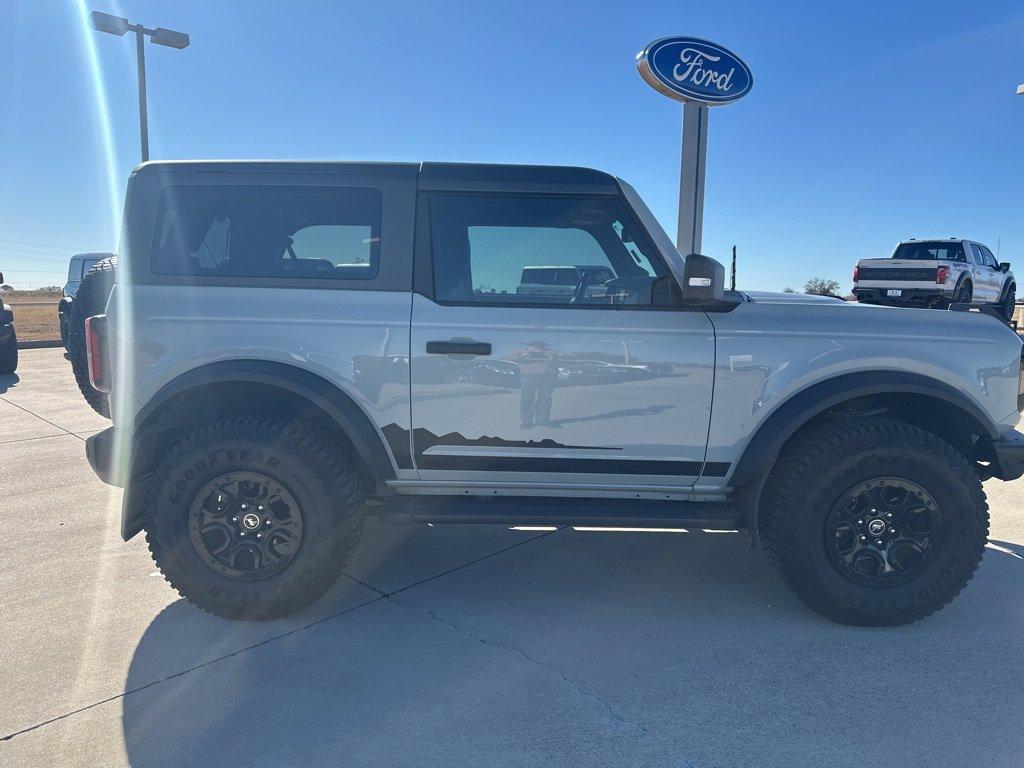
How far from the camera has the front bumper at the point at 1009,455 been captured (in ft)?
9.89

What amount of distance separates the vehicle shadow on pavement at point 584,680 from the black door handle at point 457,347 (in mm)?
1228

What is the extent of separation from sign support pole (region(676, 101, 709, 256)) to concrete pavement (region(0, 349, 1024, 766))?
13.9ft

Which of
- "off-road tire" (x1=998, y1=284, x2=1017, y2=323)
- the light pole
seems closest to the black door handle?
the light pole

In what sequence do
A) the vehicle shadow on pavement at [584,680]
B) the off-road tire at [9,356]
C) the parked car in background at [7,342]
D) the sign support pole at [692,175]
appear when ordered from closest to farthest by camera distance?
the vehicle shadow on pavement at [584,680]
the sign support pole at [692,175]
the parked car in background at [7,342]
the off-road tire at [9,356]

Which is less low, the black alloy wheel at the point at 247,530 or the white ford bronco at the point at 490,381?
the white ford bronco at the point at 490,381

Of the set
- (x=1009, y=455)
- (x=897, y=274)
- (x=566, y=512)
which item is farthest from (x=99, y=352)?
(x=897, y=274)

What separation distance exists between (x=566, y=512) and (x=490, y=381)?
692mm

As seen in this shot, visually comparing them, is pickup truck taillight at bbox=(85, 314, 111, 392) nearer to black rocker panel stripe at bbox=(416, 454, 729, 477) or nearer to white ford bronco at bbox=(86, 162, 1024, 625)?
white ford bronco at bbox=(86, 162, 1024, 625)

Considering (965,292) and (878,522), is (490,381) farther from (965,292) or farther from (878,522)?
(965,292)

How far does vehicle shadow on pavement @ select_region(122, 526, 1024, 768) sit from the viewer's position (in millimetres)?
2215

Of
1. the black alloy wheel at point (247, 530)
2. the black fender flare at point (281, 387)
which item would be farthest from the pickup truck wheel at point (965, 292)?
the black alloy wheel at point (247, 530)

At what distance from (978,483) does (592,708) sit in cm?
200

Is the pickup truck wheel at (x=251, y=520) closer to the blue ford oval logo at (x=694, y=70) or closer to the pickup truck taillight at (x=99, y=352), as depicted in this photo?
the pickup truck taillight at (x=99, y=352)

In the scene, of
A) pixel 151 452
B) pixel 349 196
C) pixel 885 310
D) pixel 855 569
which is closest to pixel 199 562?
pixel 151 452
